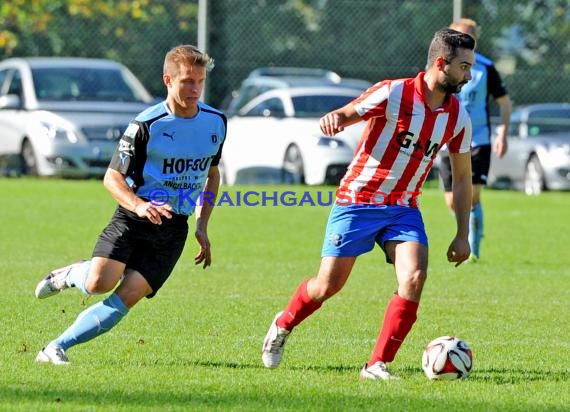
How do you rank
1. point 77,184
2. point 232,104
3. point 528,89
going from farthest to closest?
point 528,89 < point 232,104 < point 77,184

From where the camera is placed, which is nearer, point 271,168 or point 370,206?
point 370,206

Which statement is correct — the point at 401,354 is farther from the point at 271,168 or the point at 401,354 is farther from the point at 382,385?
the point at 271,168

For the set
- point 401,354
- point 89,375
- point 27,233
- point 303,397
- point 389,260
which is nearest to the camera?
point 303,397

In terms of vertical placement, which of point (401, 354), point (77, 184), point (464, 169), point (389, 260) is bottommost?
point (77, 184)

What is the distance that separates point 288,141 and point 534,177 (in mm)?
4110

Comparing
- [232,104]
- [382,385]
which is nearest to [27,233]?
[382,385]

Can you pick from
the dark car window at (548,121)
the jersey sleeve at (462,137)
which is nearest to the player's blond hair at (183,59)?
the jersey sleeve at (462,137)

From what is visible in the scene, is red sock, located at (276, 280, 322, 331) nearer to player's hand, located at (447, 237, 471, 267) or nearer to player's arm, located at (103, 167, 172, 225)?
player's hand, located at (447, 237, 471, 267)

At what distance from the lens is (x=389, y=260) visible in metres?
6.88

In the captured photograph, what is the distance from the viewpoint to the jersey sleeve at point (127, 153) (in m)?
6.75

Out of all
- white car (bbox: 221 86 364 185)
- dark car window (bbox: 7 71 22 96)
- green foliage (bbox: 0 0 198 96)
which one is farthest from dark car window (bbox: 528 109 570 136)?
dark car window (bbox: 7 71 22 96)

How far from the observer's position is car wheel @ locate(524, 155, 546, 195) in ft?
69.6

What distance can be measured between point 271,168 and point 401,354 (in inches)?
505

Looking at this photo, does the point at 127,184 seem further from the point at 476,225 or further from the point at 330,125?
the point at 476,225
